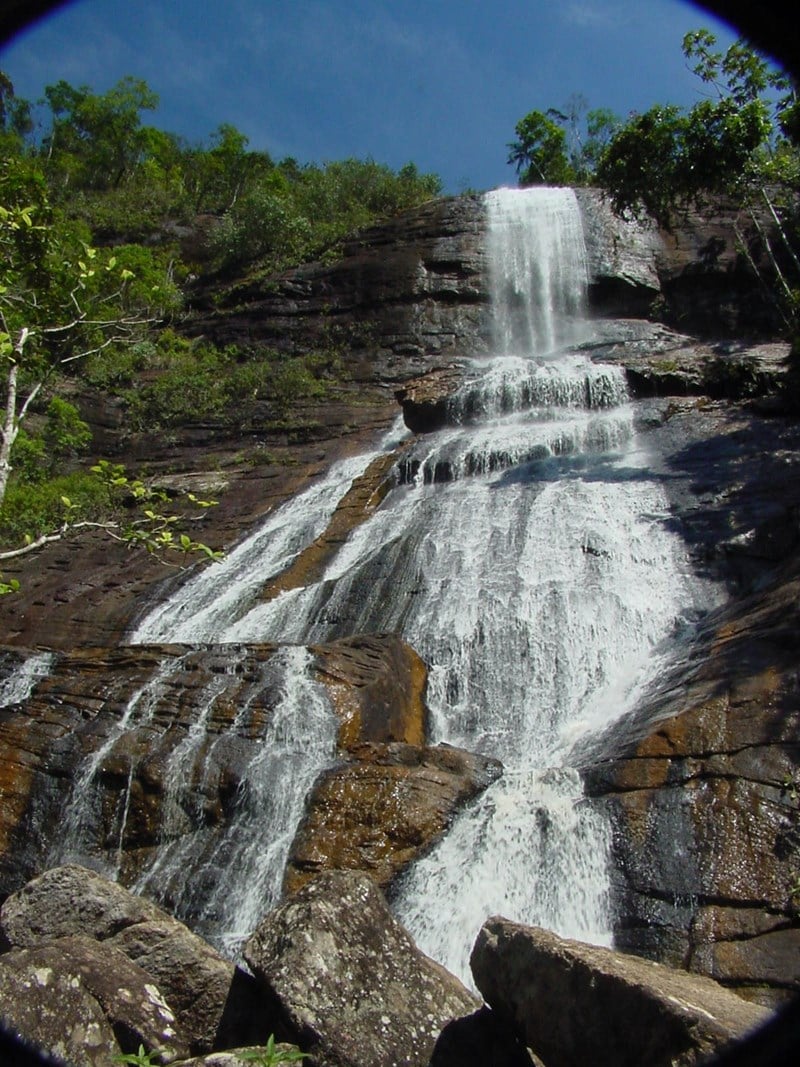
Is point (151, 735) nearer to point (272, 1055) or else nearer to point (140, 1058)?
point (140, 1058)

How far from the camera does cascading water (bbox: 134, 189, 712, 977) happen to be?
305 inches

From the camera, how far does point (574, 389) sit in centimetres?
2219

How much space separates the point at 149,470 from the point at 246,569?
9593mm

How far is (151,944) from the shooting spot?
5.69 metres

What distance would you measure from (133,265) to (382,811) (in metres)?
30.9

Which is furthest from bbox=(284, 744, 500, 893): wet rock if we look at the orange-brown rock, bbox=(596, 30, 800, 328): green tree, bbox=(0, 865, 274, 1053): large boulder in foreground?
bbox=(596, 30, 800, 328): green tree

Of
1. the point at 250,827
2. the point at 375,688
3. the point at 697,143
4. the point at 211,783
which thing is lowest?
the point at 250,827

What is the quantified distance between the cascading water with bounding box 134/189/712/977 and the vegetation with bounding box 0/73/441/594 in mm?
3830

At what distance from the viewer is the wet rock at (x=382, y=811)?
803cm

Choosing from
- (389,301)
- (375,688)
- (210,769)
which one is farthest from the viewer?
(389,301)

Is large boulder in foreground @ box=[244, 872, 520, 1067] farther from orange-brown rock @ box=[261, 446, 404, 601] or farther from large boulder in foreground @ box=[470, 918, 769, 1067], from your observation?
orange-brown rock @ box=[261, 446, 404, 601]

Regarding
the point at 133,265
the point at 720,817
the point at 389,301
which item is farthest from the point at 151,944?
the point at 133,265

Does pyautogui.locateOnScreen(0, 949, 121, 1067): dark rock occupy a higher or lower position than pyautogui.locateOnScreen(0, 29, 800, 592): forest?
lower

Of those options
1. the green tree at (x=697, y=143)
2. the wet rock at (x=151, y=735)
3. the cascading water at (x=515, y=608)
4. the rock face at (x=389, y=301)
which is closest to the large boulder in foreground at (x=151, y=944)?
the wet rock at (x=151, y=735)
